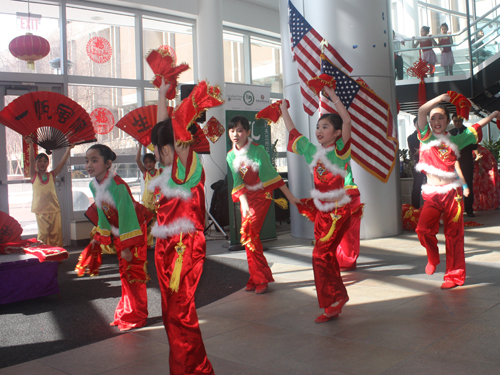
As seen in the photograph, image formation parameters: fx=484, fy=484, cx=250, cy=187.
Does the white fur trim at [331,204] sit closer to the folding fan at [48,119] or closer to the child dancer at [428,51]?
the folding fan at [48,119]

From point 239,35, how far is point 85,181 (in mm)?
5093

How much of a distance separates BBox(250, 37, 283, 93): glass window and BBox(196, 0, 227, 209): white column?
222cm

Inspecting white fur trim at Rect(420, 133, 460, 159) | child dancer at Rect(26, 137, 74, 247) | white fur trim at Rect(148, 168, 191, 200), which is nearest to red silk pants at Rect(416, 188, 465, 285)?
white fur trim at Rect(420, 133, 460, 159)

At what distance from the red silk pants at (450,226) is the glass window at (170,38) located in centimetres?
660

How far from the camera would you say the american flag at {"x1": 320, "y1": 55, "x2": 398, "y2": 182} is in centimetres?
658

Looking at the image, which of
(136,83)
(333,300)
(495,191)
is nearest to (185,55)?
(136,83)

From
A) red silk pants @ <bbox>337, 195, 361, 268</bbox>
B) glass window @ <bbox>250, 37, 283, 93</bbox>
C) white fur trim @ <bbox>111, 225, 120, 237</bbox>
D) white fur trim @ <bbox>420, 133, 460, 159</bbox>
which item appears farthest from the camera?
glass window @ <bbox>250, 37, 283, 93</bbox>

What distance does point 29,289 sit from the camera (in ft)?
14.1

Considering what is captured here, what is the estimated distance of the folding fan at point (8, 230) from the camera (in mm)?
4633

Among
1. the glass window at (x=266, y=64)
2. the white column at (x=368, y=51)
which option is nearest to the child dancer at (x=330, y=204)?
the white column at (x=368, y=51)

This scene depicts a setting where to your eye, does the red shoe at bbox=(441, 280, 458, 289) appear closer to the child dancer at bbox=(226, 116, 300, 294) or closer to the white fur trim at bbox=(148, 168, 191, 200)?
the child dancer at bbox=(226, 116, 300, 294)

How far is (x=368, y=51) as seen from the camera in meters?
6.93

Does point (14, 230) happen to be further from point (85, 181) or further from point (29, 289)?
point (85, 181)

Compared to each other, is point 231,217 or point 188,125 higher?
point 188,125
